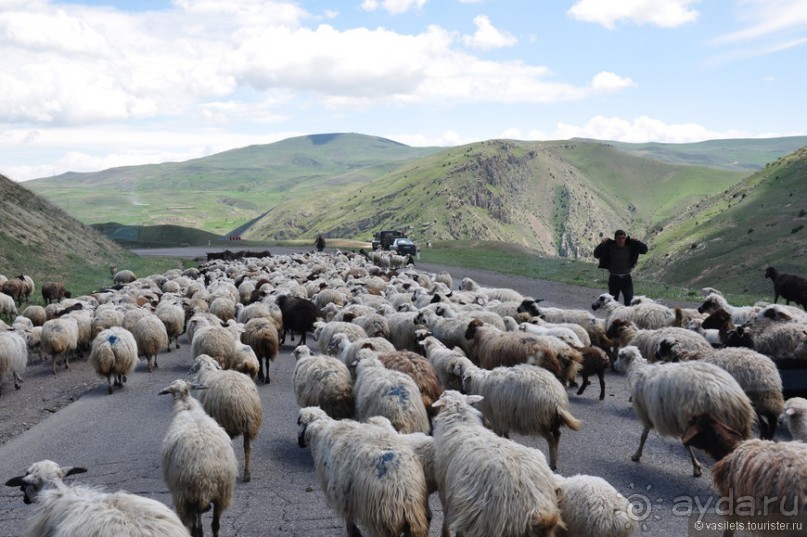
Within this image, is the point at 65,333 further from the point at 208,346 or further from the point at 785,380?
the point at 785,380

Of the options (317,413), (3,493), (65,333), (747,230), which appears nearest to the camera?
(317,413)

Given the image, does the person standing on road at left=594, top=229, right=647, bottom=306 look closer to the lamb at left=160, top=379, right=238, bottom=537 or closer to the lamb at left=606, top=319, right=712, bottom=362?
the lamb at left=606, top=319, right=712, bottom=362

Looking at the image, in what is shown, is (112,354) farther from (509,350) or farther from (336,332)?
(509,350)

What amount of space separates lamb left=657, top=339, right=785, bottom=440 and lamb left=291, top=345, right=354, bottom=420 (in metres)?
5.17

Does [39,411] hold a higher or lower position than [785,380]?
lower

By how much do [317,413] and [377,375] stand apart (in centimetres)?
133

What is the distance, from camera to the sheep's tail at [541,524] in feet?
16.3

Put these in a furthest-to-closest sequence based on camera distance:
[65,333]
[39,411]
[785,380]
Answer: [65,333], [39,411], [785,380]

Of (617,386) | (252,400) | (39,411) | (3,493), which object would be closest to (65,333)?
(39,411)

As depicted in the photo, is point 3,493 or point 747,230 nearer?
point 3,493

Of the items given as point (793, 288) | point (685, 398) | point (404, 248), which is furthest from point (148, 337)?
point (404, 248)

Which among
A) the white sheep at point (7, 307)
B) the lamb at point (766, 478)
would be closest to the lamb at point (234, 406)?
the lamb at point (766, 478)

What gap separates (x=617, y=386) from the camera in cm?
1178

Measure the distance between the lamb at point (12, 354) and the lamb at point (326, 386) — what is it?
25.0 ft
